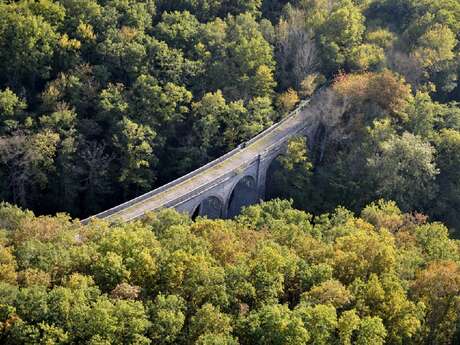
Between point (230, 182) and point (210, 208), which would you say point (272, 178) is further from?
point (210, 208)

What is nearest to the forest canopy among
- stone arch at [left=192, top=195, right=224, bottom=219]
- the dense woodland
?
stone arch at [left=192, top=195, right=224, bottom=219]

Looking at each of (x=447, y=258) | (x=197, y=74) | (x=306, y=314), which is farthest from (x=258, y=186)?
(x=306, y=314)

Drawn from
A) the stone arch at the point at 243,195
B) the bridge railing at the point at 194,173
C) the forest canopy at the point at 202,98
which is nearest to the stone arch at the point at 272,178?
the stone arch at the point at 243,195

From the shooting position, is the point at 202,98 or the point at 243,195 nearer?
the point at 243,195

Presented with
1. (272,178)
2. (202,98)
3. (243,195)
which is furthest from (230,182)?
(202,98)

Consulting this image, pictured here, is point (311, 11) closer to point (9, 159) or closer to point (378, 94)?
point (378, 94)

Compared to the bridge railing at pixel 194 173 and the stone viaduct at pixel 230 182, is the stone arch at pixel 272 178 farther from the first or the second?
the bridge railing at pixel 194 173
